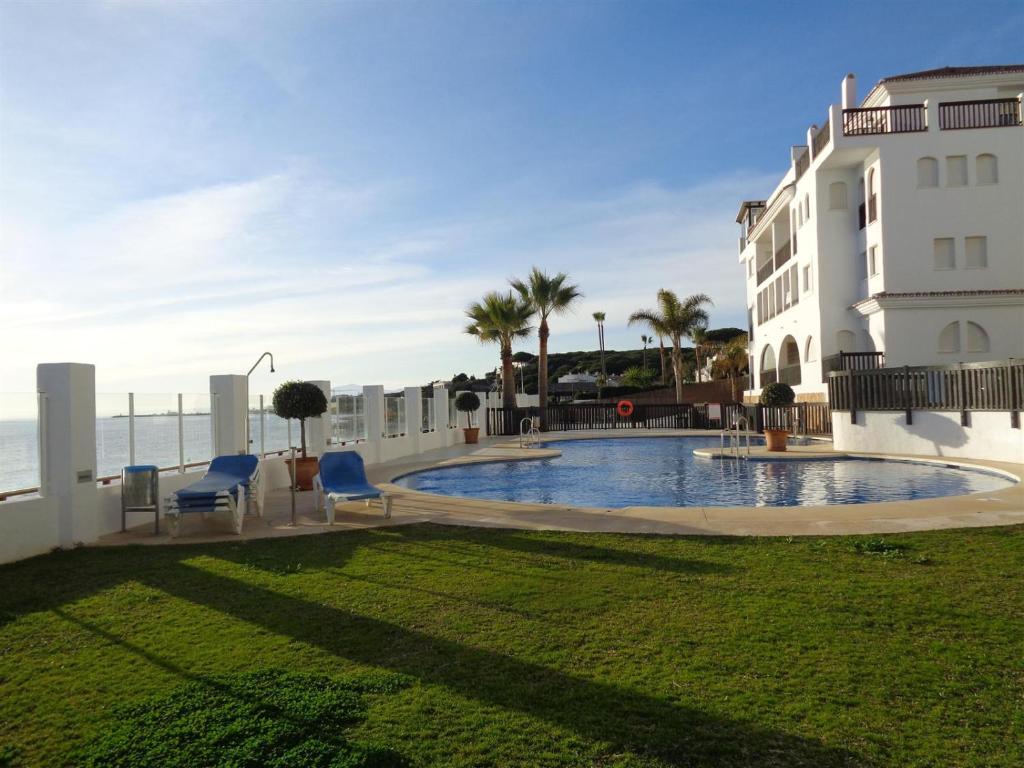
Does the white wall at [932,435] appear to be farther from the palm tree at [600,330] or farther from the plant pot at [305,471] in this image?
the palm tree at [600,330]

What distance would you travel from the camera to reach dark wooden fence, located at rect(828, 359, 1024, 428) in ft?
47.9

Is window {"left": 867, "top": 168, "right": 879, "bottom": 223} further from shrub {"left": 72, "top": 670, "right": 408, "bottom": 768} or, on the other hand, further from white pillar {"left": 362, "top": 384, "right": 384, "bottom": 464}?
shrub {"left": 72, "top": 670, "right": 408, "bottom": 768}

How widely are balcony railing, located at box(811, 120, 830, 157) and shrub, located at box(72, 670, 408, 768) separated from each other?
27.7m

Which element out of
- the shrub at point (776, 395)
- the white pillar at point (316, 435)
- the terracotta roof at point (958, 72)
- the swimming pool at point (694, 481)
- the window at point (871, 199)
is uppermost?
the terracotta roof at point (958, 72)

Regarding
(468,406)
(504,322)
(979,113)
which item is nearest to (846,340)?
(979,113)

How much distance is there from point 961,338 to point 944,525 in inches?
772

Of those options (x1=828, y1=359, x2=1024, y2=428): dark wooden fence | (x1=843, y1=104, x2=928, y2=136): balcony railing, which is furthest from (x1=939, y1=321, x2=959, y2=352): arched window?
(x1=828, y1=359, x2=1024, y2=428): dark wooden fence

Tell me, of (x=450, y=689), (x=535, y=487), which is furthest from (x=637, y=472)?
(x=450, y=689)

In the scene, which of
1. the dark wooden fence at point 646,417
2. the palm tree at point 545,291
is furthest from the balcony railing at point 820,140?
the palm tree at point 545,291

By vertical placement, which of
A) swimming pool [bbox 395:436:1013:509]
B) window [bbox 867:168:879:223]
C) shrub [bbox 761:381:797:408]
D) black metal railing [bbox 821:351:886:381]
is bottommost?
swimming pool [bbox 395:436:1013:509]

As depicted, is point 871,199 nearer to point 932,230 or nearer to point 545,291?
point 932,230

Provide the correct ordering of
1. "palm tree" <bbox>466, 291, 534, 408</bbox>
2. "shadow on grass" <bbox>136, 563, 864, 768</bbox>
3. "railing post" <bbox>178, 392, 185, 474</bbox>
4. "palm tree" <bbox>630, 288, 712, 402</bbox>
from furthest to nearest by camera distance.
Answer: "palm tree" <bbox>630, 288, 712, 402</bbox> → "palm tree" <bbox>466, 291, 534, 408</bbox> → "railing post" <bbox>178, 392, 185, 474</bbox> → "shadow on grass" <bbox>136, 563, 864, 768</bbox>

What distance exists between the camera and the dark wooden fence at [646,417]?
88.2 ft

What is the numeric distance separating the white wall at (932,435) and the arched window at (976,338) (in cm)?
921
